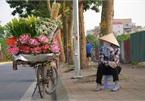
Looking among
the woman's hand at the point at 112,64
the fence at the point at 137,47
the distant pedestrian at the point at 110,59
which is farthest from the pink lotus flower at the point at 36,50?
the fence at the point at 137,47

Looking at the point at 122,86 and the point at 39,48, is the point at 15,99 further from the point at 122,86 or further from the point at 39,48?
the point at 122,86

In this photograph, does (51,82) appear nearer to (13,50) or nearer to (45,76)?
(45,76)

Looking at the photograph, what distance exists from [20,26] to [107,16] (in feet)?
13.2

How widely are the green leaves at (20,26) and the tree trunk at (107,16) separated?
3.61 meters

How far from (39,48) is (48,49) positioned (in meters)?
0.24

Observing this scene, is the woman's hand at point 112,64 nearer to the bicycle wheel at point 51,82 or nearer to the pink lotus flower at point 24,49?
the bicycle wheel at point 51,82

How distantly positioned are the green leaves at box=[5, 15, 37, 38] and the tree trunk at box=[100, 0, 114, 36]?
11.9 ft

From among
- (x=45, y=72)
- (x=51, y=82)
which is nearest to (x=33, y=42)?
(x=45, y=72)

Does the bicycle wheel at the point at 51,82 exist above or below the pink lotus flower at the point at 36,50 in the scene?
below

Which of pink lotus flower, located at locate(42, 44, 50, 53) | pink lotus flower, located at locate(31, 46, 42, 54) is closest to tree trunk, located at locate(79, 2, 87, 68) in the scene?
pink lotus flower, located at locate(42, 44, 50, 53)

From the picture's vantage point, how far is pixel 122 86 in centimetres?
936

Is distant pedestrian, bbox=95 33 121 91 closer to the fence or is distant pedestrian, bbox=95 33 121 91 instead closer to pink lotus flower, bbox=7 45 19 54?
pink lotus flower, bbox=7 45 19 54

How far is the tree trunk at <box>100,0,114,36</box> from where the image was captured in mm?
11320

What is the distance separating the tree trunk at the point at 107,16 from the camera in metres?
11.3
